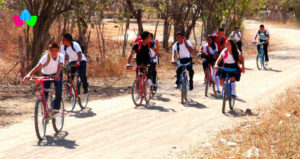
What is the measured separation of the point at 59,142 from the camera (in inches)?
368

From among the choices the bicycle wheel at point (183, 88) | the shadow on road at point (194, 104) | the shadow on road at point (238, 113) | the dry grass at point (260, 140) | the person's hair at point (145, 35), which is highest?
the person's hair at point (145, 35)

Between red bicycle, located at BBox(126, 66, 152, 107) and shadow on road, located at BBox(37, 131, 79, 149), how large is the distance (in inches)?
137

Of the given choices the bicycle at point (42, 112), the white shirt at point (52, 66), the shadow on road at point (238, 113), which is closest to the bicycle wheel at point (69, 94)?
the white shirt at point (52, 66)

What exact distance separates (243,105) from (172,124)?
311cm

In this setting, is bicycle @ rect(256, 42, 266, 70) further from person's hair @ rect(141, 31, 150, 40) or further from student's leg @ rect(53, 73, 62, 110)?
student's leg @ rect(53, 73, 62, 110)

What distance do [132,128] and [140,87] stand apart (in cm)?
264

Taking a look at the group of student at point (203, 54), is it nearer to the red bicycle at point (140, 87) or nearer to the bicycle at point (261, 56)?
the red bicycle at point (140, 87)

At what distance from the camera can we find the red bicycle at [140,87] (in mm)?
13031

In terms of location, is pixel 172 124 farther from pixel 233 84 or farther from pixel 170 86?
pixel 170 86

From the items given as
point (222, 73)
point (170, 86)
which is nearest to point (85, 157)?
point (222, 73)

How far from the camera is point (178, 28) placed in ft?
90.4

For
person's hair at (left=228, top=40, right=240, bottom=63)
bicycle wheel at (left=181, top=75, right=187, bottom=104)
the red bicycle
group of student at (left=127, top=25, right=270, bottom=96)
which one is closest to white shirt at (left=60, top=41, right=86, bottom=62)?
group of student at (left=127, top=25, right=270, bottom=96)

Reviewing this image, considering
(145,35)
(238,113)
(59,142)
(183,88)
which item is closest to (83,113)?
(145,35)

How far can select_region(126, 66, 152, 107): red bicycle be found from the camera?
→ 42.8 feet
